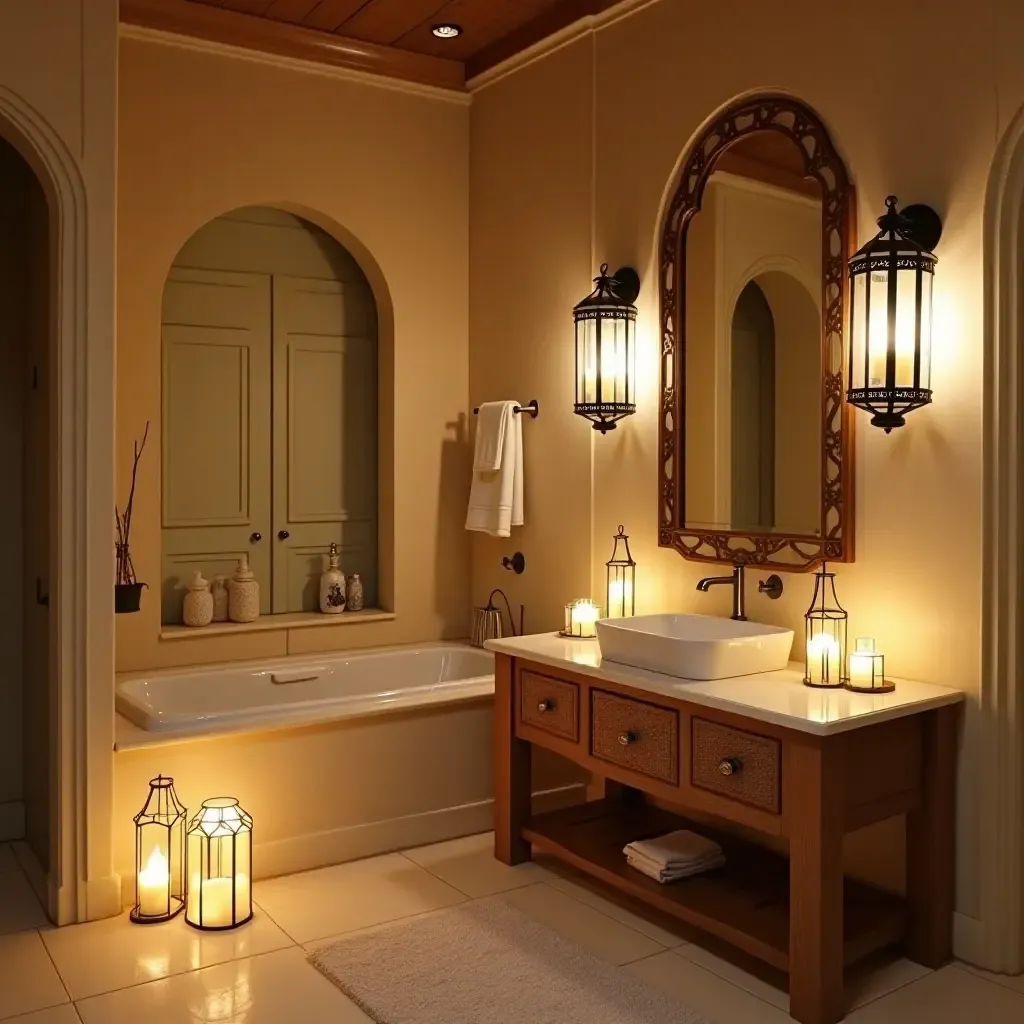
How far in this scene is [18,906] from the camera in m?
3.07

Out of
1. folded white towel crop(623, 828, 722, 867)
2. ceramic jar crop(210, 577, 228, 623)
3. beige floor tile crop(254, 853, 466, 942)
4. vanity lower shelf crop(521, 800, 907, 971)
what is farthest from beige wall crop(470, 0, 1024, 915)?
beige floor tile crop(254, 853, 466, 942)

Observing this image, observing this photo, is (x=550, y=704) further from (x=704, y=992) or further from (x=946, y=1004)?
(x=946, y=1004)

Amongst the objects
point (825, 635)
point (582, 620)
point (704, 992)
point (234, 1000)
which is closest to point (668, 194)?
point (582, 620)

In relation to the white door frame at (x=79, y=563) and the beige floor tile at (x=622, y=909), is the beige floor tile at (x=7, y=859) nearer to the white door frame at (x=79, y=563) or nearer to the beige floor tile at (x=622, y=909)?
the white door frame at (x=79, y=563)

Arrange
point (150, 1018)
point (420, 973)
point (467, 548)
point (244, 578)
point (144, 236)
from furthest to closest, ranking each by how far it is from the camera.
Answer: point (467, 548) → point (244, 578) → point (144, 236) → point (420, 973) → point (150, 1018)

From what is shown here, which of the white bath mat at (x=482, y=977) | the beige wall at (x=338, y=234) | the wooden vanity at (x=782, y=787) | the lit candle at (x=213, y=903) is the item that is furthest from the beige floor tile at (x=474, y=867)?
the beige wall at (x=338, y=234)

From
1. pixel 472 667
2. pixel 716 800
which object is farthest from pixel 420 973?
pixel 472 667

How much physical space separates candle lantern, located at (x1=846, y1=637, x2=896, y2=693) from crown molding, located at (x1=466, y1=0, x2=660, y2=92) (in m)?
2.21

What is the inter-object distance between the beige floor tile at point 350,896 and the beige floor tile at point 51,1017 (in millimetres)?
584

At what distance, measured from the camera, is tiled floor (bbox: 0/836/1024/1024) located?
2486 mm

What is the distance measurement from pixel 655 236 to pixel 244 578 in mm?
1949

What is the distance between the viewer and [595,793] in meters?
3.88

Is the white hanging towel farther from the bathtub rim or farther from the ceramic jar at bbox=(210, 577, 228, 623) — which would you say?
the ceramic jar at bbox=(210, 577, 228, 623)

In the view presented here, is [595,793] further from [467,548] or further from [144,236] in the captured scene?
[144,236]
